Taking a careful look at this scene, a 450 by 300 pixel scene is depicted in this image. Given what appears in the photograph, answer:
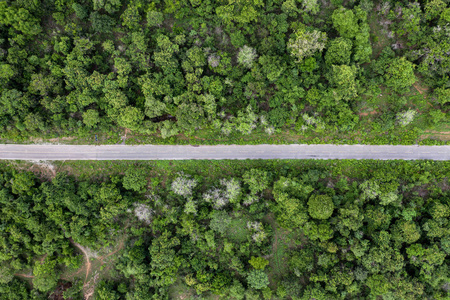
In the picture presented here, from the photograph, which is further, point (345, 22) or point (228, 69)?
point (228, 69)

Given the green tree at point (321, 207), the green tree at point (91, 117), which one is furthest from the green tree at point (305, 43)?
the green tree at point (91, 117)

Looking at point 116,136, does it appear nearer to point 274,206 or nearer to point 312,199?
point 274,206

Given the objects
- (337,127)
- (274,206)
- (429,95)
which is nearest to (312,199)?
(274,206)

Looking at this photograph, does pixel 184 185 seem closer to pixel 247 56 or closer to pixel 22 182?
pixel 247 56

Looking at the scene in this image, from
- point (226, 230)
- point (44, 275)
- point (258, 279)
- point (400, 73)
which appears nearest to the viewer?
point (400, 73)

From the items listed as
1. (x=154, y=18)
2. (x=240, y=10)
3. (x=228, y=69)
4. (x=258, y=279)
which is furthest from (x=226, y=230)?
(x=154, y=18)

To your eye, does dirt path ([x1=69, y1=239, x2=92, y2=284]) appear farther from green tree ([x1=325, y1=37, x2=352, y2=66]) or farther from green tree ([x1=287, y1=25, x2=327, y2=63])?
green tree ([x1=325, y1=37, x2=352, y2=66])
